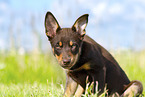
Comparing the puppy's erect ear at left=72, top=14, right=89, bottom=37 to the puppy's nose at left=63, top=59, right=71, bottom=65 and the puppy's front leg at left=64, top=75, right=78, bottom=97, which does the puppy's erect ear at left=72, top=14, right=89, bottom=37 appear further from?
the puppy's front leg at left=64, top=75, right=78, bottom=97

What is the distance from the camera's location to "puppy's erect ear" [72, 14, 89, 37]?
373 cm

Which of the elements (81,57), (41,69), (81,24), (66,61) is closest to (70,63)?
(66,61)

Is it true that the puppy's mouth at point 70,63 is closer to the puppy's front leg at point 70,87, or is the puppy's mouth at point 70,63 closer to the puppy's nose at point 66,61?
the puppy's nose at point 66,61

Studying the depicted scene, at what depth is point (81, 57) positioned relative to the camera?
3.79 meters

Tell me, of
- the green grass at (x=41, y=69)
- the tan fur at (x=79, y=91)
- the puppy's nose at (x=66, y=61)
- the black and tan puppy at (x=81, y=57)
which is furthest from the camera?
the green grass at (x=41, y=69)

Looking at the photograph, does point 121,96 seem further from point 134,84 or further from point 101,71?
point 101,71

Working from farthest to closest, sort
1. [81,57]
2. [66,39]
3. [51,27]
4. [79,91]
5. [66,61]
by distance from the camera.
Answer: [79,91] → [51,27] → [81,57] → [66,39] → [66,61]

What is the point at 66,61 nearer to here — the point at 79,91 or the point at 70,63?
the point at 70,63

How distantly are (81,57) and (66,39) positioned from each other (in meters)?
0.39

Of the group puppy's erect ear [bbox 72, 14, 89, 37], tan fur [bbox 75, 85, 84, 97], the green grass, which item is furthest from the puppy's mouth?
the green grass

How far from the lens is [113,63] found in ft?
13.9

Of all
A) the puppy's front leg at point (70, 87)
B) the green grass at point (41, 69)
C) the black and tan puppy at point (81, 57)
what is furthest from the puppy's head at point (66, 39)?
the green grass at point (41, 69)

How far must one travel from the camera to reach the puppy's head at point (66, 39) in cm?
361

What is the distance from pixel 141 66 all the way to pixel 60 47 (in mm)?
5700
